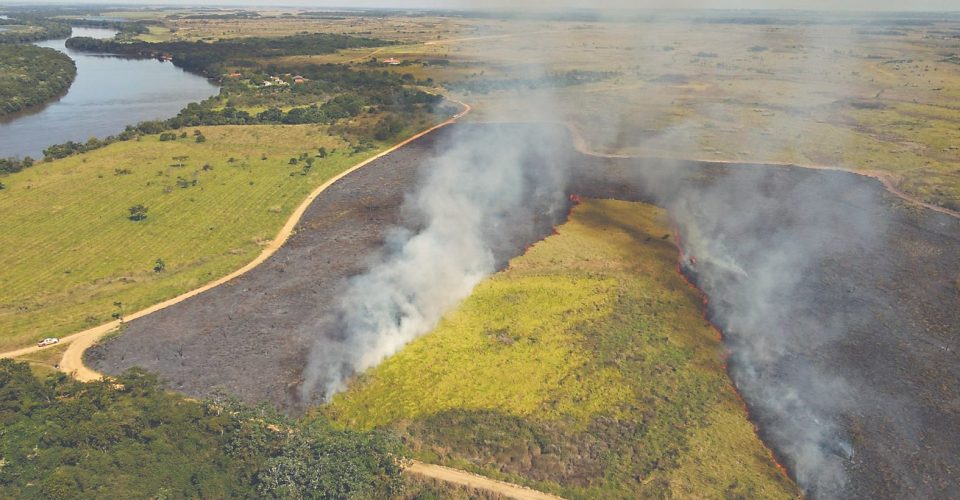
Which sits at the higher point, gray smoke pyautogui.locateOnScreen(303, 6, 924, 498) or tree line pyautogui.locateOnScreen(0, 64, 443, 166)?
tree line pyautogui.locateOnScreen(0, 64, 443, 166)

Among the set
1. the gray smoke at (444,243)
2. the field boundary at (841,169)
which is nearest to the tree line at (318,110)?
the gray smoke at (444,243)

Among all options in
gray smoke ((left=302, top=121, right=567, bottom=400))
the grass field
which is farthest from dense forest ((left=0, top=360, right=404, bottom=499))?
the grass field

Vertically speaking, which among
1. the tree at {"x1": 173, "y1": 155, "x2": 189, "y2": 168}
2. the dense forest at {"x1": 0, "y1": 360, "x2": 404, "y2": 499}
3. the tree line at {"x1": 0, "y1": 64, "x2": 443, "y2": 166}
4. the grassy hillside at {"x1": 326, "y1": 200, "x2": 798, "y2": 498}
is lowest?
the grassy hillside at {"x1": 326, "y1": 200, "x2": 798, "y2": 498}

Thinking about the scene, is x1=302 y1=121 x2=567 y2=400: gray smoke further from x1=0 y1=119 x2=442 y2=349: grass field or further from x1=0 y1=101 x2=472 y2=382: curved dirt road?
x1=0 y1=119 x2=442 y2=349: grass field

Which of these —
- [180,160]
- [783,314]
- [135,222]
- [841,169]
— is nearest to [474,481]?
→ [783,314]

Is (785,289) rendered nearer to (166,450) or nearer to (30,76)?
(166,450)

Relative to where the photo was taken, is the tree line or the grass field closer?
the grass field

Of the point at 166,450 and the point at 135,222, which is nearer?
the point at 166,450
